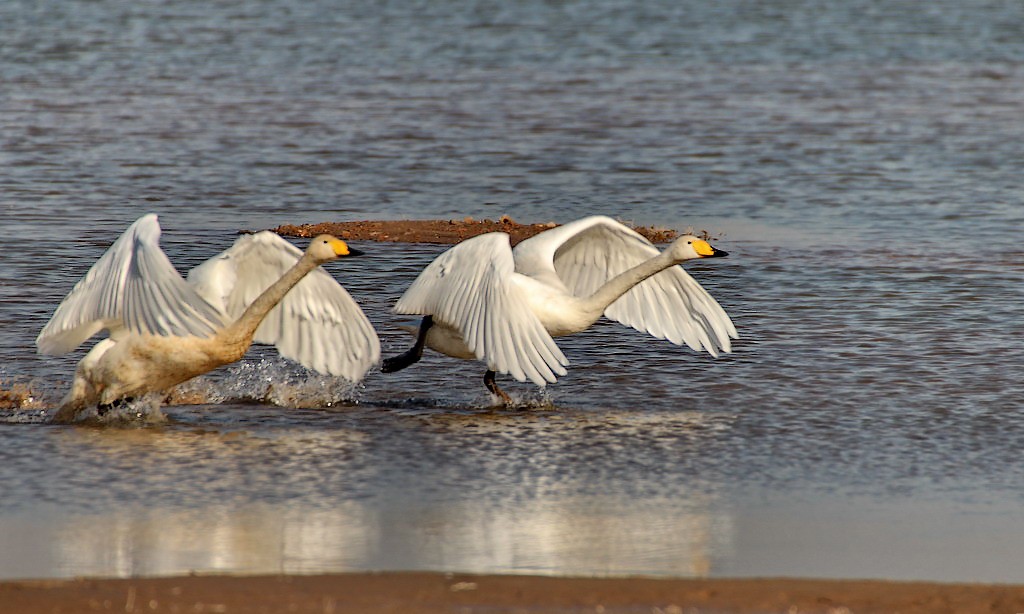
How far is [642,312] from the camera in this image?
9867 mm

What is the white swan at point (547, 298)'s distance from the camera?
326 inches

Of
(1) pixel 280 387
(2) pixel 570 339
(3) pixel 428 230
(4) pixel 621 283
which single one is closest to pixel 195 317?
(1) pixel 280 387

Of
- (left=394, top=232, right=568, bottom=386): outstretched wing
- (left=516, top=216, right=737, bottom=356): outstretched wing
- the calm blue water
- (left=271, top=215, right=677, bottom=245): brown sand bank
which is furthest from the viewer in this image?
(left=271, top=215, right=677, bottom=245): brown sand bank

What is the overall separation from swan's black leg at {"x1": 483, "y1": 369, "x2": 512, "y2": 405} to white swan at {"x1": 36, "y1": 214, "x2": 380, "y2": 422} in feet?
2.03

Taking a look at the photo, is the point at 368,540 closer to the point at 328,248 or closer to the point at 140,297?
the point at 140,297

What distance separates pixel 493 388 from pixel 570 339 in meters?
1.56

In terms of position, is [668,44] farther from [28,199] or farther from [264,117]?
[28,199]

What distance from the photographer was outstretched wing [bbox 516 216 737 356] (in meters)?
9.59

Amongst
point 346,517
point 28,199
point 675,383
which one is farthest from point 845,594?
point 28,199

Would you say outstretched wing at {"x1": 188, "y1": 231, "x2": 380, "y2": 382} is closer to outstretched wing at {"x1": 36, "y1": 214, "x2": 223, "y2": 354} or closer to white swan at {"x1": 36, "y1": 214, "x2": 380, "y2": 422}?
white swan at {"x1": 36, "y1": 214, "x2": 380, "y2": 422}

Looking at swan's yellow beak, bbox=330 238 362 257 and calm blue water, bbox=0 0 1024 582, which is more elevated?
swan's yellow beak, bbox=330 238 362 257

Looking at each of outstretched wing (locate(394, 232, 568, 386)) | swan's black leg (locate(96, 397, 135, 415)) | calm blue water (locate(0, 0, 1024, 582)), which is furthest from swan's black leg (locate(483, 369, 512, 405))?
swan's black leg (locate(96, 397, 135, 415))

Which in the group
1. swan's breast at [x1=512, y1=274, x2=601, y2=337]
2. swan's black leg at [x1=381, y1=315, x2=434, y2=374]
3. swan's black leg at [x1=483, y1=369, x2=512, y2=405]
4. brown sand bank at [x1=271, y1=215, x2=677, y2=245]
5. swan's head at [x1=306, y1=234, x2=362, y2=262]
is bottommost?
swan's black leg at [x1=483, y1=369, x2=512, y2=405]

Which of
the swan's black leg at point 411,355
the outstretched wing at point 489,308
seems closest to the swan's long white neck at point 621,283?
the outstretched wing at point 489,308
